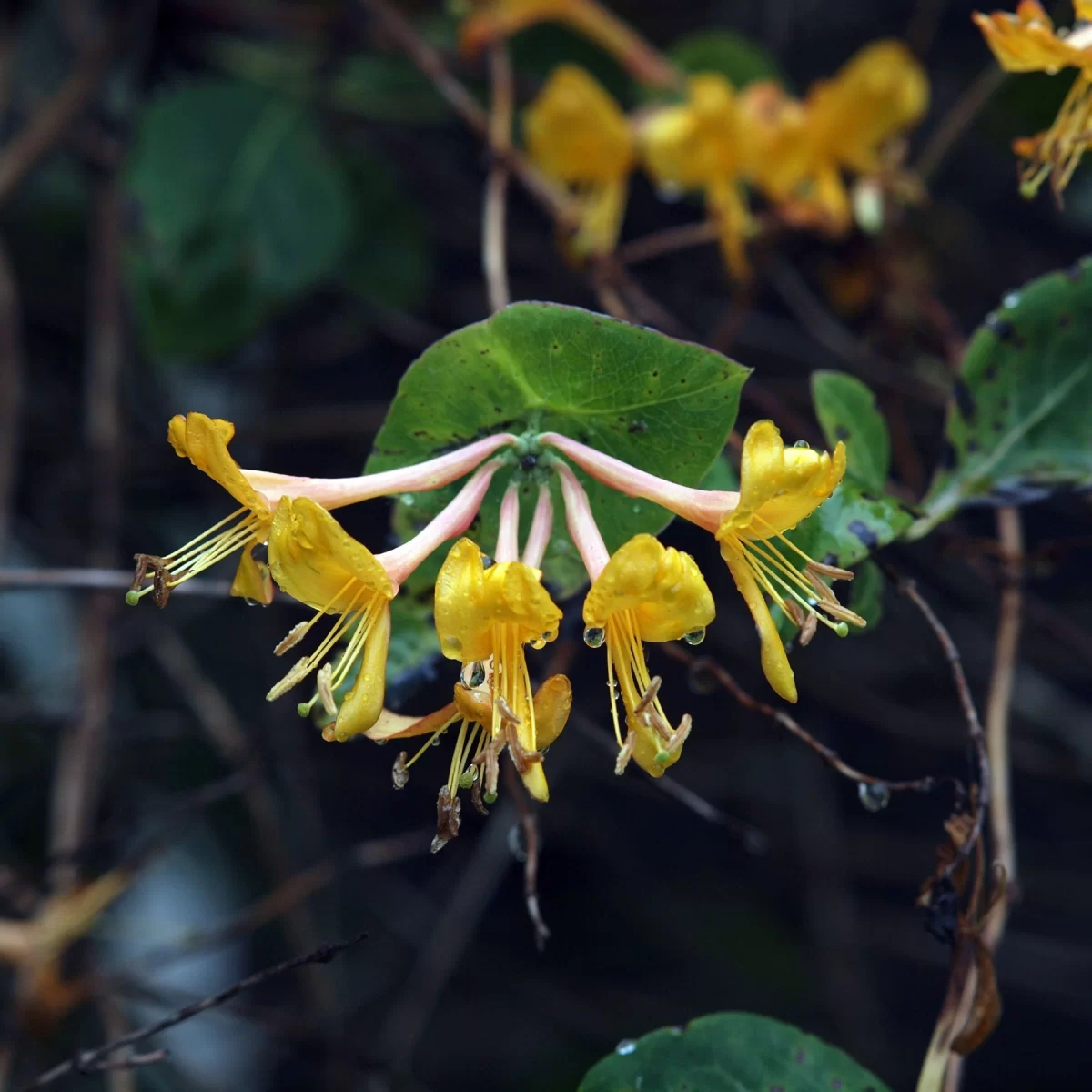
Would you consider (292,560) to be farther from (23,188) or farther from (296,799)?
(23,188)

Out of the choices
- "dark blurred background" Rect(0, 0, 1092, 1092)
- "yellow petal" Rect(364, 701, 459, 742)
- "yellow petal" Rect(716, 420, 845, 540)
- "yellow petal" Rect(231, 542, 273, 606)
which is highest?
"yellow petal" Rect(716, 420, 845, 540)

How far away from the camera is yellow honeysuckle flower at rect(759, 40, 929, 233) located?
108cm

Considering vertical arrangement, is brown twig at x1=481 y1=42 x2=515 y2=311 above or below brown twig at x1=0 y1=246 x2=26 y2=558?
above

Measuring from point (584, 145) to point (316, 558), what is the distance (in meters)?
0.77

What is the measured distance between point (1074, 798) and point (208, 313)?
123 centimetres

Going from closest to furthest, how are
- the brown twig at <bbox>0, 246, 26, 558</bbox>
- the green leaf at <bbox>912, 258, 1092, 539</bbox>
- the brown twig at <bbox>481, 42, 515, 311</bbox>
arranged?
the green leaf at <bbox>912, 258, 1092, 539</bbox> → the brown twig at <bbox>481, 42, 515, 311</bbox> → the brown twig at <bbox>0, 246, 26, 558</bbox>

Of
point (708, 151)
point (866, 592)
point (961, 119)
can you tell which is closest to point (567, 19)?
point (708, 151)

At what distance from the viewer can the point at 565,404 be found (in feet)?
2.09

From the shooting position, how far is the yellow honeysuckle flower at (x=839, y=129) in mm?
1083

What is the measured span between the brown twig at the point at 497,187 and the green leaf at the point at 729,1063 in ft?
1.62

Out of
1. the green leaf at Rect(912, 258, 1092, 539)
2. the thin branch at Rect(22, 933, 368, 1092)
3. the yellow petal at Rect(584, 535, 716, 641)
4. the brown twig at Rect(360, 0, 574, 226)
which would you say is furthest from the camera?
the brown twig at Rect(360, 0, 574, 226)

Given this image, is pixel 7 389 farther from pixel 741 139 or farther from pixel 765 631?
pixel 765 631

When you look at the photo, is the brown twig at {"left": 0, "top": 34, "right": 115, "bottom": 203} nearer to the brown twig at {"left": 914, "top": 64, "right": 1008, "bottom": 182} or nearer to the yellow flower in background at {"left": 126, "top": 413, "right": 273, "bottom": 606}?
the yellow flower in background at {"left": 126, "top": 413, "right": 273, "bottom": 606}

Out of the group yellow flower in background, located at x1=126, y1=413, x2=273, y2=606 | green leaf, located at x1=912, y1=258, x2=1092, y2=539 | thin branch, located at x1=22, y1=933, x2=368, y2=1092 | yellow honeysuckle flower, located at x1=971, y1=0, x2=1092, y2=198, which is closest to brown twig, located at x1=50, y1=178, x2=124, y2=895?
thin branch, located at x1=22, y1=933, x2=368, y2=1092
